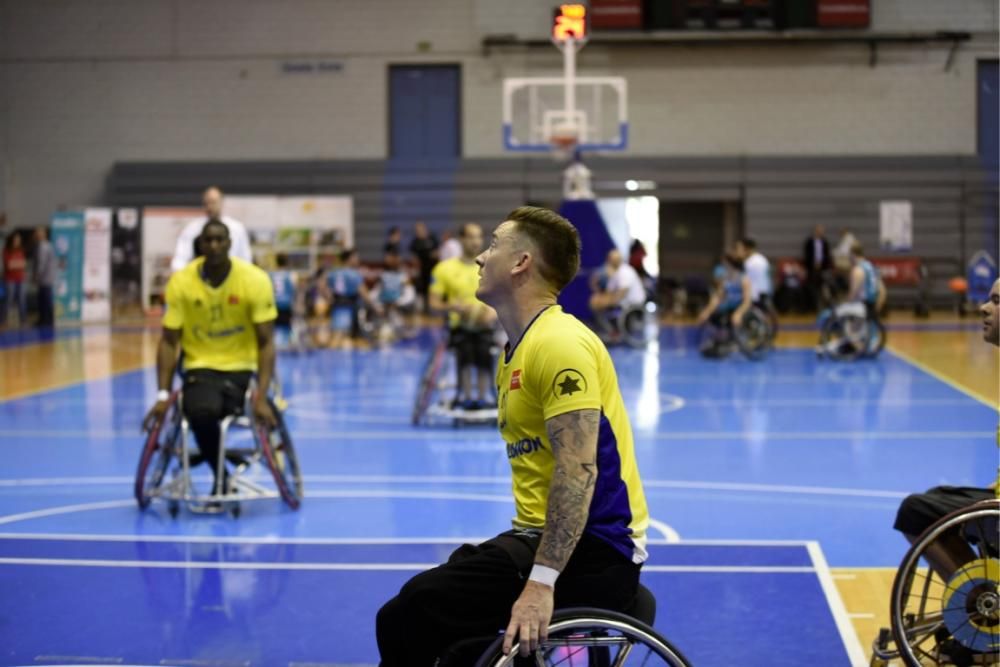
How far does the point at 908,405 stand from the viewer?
1110 centimetres

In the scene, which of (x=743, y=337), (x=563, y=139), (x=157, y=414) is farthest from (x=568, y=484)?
(x=743, y=337)

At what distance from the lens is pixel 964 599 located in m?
3.88

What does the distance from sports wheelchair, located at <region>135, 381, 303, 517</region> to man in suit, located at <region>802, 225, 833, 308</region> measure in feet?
56.6

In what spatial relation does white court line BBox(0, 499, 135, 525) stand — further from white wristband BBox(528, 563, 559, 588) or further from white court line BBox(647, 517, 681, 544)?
white wristband BBox(528, 563, 559, 588)

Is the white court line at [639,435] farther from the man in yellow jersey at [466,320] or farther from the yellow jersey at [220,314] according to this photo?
the yellow jersey at [220,314]

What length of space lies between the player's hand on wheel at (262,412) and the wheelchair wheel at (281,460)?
4 centimetres

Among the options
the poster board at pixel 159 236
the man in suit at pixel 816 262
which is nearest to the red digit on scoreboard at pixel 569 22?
the man in suit at pixel 816 262

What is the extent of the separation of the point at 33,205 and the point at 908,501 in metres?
23.3

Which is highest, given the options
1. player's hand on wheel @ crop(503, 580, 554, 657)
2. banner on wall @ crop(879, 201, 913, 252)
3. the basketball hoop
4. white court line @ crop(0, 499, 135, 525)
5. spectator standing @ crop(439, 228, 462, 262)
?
the basketball hoop

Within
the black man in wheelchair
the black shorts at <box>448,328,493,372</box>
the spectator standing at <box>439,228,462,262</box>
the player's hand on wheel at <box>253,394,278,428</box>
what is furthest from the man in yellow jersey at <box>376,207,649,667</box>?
the spectator standing at <box>439,228,462,262</box>

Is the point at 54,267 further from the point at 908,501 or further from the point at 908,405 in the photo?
the point at 908,501

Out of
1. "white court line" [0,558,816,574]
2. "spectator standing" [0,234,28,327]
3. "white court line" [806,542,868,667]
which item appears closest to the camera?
"white court line" [806,542,868,667]

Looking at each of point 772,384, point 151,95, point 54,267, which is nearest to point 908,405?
point 772,384

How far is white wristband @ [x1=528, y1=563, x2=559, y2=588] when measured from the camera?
9.08 ft
